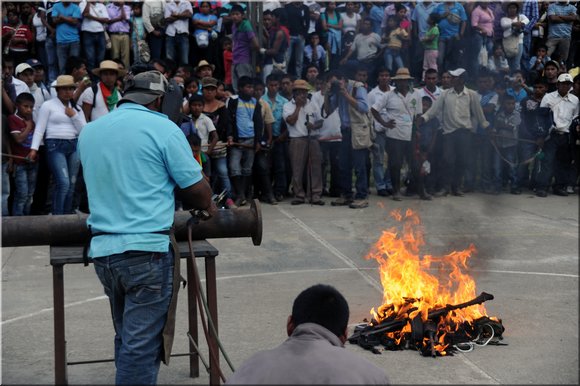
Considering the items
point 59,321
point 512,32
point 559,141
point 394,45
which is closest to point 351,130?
point 394,45

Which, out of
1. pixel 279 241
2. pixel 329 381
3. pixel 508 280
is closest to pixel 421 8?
pixel 279 241

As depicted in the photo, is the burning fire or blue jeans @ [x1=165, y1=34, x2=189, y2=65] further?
blue jeans @ [x1=165, y1=34, x2=189, y2=65]

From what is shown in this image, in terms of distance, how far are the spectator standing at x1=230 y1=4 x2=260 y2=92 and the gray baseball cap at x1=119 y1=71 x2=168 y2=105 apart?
9.69m

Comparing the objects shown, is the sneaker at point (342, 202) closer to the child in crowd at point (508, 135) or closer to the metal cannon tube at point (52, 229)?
the child in crowd at point (508, 135)

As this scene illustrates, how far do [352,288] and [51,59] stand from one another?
25.6ft

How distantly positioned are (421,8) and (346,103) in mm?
3779

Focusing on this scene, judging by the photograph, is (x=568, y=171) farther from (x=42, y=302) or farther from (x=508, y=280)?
(x=42, y=302)

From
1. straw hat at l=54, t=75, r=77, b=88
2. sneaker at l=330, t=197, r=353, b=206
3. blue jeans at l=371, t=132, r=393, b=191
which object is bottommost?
sneaker at l=330, t=197, r=353, b=206

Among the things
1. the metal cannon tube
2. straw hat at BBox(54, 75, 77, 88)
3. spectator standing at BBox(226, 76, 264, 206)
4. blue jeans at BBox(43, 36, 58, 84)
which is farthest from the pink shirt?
the metal cannon tube

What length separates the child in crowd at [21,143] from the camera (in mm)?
11125

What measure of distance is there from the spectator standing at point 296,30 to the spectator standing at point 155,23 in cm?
215

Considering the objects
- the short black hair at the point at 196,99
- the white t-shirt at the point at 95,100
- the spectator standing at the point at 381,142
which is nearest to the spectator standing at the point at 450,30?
the spectator standing at the point at 381,142

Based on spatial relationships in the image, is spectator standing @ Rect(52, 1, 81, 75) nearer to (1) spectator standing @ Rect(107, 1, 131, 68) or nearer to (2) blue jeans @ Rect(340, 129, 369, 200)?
(1) spectator standing @ Rect(107, 1, 131, 68)

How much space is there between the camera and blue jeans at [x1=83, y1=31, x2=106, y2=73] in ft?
45.5
